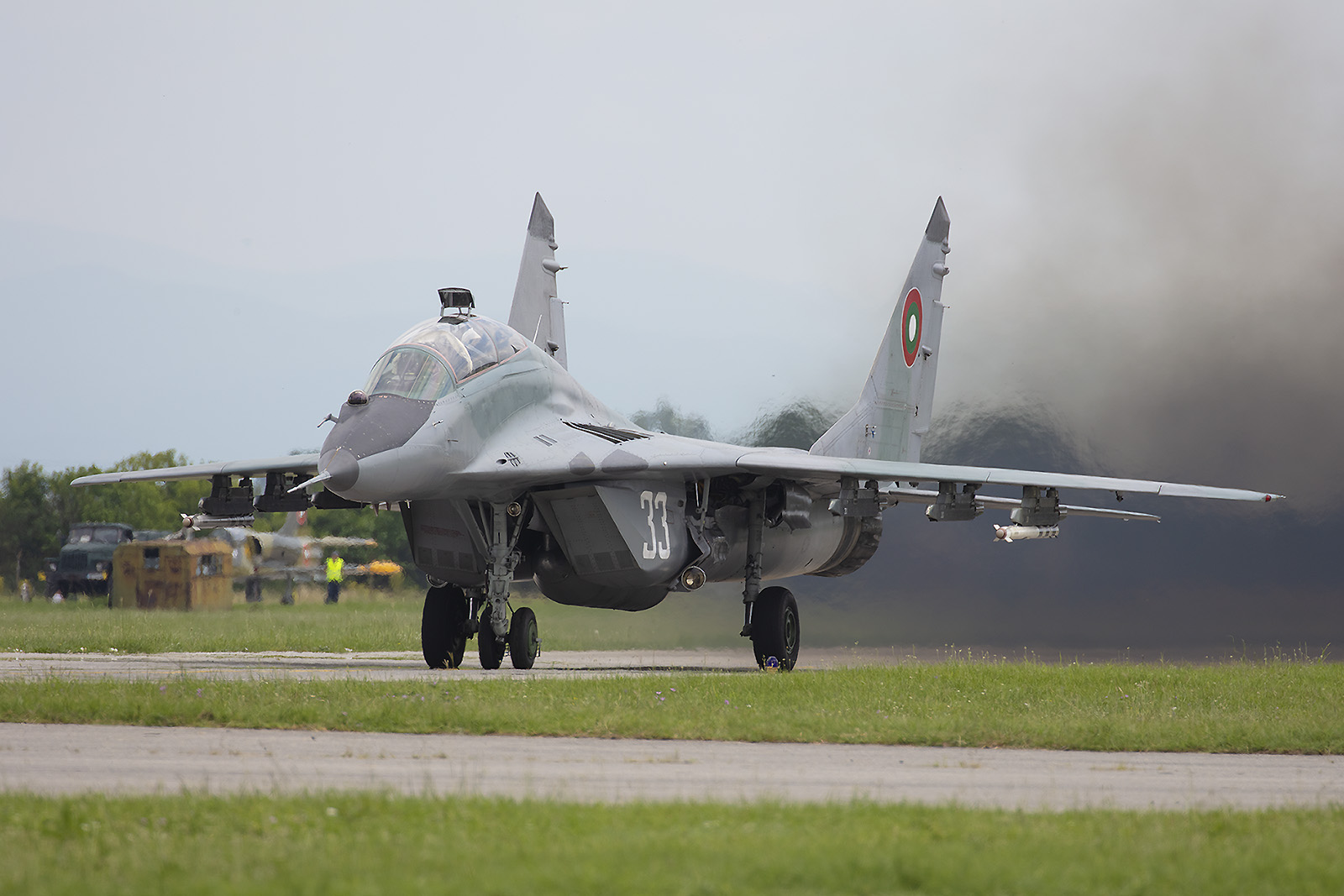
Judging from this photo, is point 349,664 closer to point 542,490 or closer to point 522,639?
point 522,639

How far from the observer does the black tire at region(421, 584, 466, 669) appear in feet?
57.7

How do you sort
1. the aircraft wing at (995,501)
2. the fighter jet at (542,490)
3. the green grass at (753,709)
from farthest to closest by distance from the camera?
the aircraft wing at (995,501), the fighter jet at (542,490), the green grass at (753,709)

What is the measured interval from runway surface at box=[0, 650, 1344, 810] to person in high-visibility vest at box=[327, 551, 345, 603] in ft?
58.3

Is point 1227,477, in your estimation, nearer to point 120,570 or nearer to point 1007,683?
point 1007,683

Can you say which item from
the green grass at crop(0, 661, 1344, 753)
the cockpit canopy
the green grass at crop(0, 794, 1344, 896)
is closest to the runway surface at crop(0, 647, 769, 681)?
the green grass at crop(0, 661, 1344, 753)

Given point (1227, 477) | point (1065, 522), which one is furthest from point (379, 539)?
point (1227, 477)

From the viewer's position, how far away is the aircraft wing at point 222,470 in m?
17.8

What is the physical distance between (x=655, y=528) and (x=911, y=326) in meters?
8.50

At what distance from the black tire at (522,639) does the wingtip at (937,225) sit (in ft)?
38.3

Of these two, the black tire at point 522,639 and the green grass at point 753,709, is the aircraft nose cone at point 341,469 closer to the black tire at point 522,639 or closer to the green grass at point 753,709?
the green grass at point 753,709

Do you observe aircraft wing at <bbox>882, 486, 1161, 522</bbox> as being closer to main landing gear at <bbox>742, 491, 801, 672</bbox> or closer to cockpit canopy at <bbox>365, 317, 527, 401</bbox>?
main landing gear at <bbox>742, 491, 801, 672</bbox>

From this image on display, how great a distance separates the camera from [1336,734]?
1029 centimetres

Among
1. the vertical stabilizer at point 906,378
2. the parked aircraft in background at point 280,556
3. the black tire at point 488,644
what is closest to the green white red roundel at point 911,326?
the vertical stabilizer at point 906,378

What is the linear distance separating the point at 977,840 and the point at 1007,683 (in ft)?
28.1
